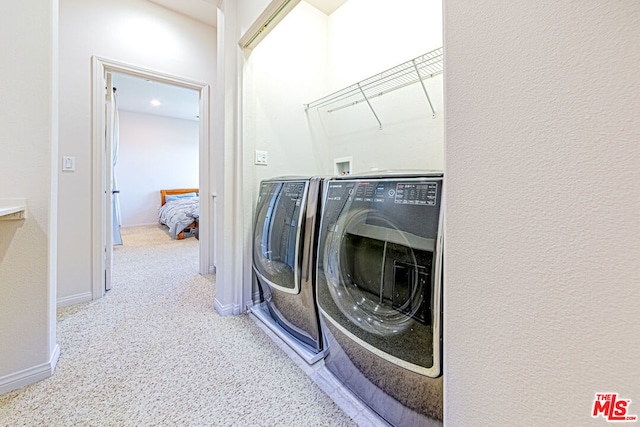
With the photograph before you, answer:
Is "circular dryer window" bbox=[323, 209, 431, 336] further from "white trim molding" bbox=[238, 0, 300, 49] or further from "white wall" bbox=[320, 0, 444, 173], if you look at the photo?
"white trim molding" bbox=[238, 0, 300, 49]

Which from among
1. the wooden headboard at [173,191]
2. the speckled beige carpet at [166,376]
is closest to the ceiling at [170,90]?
the wooden headboard at [173,191]

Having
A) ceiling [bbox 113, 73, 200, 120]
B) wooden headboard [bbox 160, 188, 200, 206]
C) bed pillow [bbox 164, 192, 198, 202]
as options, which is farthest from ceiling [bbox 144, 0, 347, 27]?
wooden headboard [bbox 160, 188, 200, 206]

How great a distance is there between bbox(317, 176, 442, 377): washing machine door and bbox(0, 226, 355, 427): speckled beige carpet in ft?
1.36

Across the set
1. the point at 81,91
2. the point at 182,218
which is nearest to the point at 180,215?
the point at 182,218

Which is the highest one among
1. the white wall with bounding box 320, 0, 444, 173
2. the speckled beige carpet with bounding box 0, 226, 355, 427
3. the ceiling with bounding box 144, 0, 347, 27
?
the ceiling with bounding box 144, 0, 347, 27

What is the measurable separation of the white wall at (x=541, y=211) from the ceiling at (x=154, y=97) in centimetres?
436

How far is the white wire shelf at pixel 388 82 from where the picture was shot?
153cm

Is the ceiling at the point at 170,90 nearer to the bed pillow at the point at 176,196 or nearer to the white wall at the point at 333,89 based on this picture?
the white wall at the point at 333,89

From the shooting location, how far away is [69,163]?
200 cm

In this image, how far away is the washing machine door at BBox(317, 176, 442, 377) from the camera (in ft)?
2.60

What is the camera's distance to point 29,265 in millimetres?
1196

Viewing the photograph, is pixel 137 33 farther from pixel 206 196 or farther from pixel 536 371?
pixel 536 371

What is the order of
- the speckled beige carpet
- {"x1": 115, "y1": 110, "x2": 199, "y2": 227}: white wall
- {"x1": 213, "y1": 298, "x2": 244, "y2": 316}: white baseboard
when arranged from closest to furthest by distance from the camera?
1. the speckled beige carpet
2. {"x1": 213, "y1": 298, "x2": 244, "y2": 316}: white baseboard
3. {"x1": 115, "y1": 110, "x2": 199, "y2": 227}: white wall

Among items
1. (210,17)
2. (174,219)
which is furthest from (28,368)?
(174,219)
